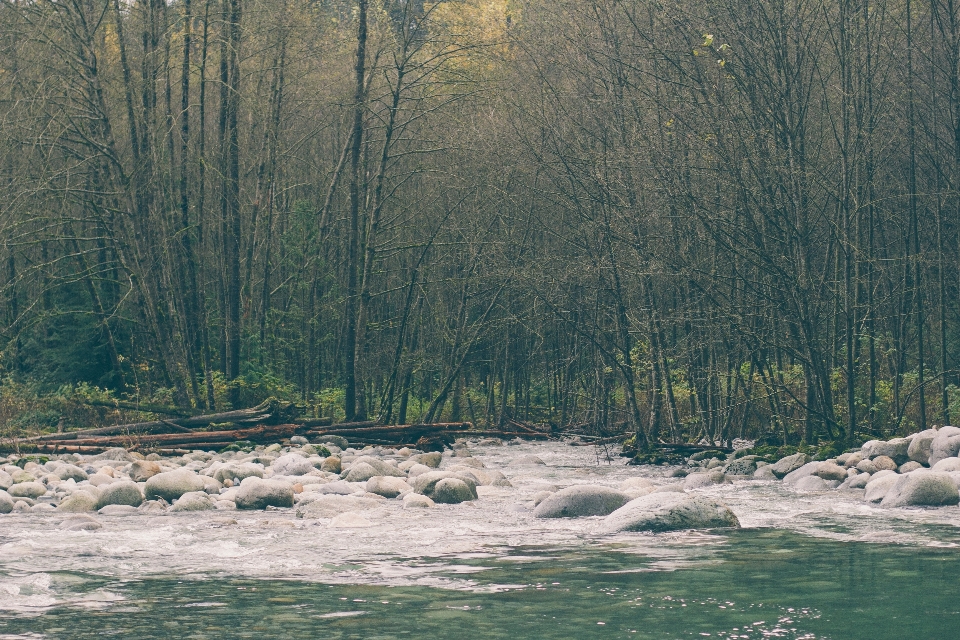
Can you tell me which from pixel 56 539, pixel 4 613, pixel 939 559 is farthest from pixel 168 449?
pixel 939 559

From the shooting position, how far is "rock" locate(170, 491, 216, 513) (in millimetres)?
7941

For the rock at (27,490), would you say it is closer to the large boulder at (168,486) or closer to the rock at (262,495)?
the large boulder at (168,486)

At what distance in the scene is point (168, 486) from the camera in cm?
841

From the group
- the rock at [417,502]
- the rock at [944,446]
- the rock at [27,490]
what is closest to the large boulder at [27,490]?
the rock at [27,490]

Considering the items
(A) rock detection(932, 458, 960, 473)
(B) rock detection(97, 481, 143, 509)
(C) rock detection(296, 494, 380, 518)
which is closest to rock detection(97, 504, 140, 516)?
(B) rock detection(97, 481, 143, 509)

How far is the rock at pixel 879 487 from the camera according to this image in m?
8.17

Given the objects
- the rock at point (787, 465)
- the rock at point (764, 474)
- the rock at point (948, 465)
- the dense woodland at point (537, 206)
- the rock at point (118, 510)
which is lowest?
the rock at point (764, 474)

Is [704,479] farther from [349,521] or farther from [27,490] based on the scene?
Answer: [27,490]

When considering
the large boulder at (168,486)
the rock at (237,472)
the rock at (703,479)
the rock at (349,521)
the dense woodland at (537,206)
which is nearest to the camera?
the rock at (349,521)

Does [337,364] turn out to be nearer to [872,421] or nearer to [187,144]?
[187,144]

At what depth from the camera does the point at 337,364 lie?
69.9 feet

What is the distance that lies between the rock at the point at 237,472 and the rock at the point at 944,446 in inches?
233

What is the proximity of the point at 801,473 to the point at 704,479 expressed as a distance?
88 cm

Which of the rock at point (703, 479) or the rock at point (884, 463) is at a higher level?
the rock at point (884, 463)
